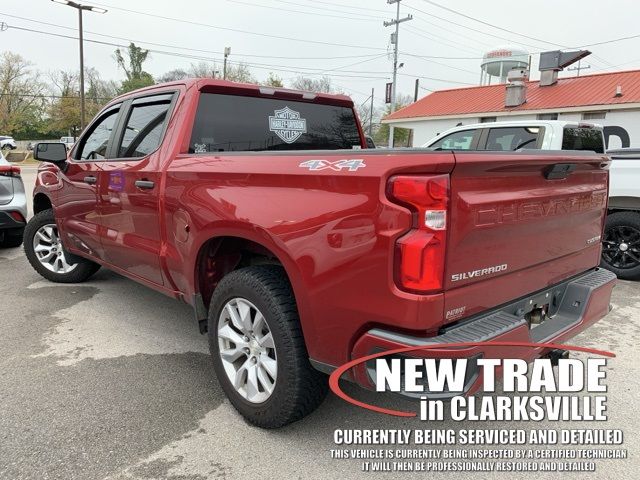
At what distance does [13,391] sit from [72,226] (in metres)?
1.92

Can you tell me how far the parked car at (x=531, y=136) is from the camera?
5.65 meters

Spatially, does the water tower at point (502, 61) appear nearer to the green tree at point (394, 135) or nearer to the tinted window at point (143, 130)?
the green tree at point (394, 135)

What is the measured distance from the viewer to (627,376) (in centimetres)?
333

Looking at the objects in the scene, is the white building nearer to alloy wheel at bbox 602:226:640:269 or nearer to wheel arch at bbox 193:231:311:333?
alloy wheel at bbox 602:226:640:269

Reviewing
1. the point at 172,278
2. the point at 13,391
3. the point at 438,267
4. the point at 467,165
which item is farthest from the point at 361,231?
the point at 13,391

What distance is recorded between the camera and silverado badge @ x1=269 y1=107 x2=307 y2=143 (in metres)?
3.62

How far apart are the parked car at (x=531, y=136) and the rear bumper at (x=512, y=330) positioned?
2.75 metres

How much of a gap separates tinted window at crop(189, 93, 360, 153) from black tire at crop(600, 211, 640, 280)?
367 centimetres

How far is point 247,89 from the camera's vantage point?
11.4 feet

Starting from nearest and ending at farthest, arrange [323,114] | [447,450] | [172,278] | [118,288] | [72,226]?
[447,450] < [172,278] < [323,114] < [72,226] < [118,288]

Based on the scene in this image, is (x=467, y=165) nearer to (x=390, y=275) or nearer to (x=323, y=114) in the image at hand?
(x=390, y=275)

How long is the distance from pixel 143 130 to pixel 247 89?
2.75 ft

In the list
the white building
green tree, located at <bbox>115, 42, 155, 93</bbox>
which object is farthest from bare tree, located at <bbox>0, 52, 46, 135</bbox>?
the white building

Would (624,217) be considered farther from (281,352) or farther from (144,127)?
(144,127)
